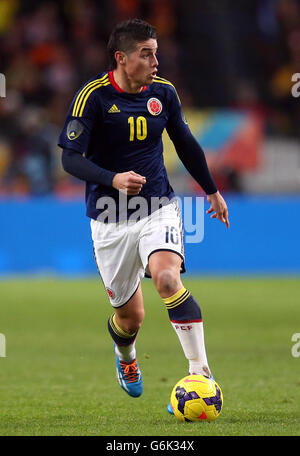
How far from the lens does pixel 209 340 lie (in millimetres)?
9609

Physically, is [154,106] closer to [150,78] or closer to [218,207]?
[150,78]

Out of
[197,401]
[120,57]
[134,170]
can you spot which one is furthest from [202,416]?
[120,57]

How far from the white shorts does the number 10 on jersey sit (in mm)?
503

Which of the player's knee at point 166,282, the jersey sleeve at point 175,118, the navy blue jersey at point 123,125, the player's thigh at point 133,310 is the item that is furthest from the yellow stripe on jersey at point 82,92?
the player's thigh at point 133,310

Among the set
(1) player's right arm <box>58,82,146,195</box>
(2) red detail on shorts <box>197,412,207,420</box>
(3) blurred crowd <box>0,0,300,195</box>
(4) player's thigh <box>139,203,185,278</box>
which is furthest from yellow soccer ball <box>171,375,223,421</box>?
(3) blurred crowd <box>0,0,300,195</box>

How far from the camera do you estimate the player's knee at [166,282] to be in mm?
5727

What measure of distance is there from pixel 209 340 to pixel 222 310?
238 cm

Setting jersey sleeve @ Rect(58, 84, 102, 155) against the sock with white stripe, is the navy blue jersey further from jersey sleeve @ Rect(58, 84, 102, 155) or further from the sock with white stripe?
the sock with white stripe

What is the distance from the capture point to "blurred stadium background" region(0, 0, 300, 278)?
15.6m

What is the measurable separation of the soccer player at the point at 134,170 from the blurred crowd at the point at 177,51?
1132 centimetres

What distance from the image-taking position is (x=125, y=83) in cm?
621

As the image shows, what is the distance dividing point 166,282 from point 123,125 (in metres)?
1.13
